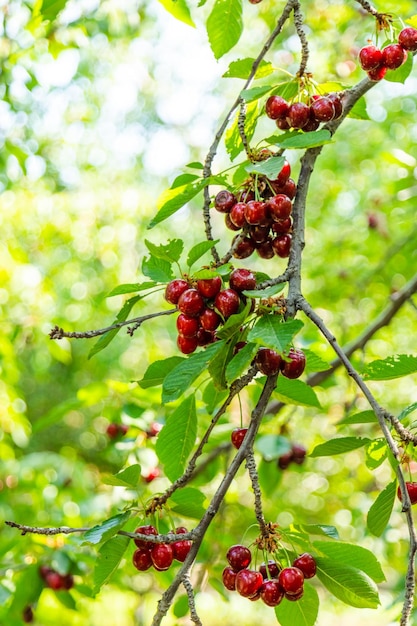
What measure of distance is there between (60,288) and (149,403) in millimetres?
2949

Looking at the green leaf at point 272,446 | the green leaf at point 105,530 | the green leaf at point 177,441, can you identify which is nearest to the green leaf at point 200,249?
the green leaf at point 177,441

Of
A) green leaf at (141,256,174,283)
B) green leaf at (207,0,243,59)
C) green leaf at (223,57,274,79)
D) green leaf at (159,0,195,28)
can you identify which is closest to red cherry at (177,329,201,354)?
green leaf at (141,256,174,283)

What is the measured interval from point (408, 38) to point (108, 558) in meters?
1.03

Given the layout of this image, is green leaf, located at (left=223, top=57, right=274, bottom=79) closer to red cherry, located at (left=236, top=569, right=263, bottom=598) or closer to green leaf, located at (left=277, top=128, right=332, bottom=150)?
green leaf, located at (left=277, top=128, right=332, bottom=150)

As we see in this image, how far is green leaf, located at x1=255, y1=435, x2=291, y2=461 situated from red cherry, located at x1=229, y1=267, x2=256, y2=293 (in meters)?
1.12

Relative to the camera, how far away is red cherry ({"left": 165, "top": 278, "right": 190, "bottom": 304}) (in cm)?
103

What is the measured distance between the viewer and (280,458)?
2354 mm

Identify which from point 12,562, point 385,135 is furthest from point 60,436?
point 12,562

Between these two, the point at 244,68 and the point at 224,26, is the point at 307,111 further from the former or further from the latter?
the point at 224,26

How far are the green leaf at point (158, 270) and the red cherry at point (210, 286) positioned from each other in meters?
0.11

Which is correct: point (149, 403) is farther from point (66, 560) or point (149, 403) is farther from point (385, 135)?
point (385, 135)

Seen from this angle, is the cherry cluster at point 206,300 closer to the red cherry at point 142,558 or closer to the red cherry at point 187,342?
the red cherry at point 187,342

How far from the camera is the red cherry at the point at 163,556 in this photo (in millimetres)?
1061

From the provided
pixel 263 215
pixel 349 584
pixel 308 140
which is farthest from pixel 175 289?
pixel 349 584
